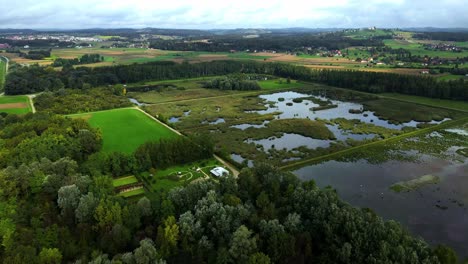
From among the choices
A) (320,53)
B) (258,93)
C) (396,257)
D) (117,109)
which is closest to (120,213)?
(396,257)

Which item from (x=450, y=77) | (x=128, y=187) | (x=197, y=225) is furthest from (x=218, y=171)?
(x=450, y=77)

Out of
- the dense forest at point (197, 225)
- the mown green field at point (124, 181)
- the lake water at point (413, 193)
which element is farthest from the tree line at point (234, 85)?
the dense forest at point (197, 225)

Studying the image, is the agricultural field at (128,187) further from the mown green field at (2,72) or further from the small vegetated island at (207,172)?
the mown green field at (2,72)

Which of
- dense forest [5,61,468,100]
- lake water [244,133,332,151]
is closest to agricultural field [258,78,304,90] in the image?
dense forest [5,61,468,100]

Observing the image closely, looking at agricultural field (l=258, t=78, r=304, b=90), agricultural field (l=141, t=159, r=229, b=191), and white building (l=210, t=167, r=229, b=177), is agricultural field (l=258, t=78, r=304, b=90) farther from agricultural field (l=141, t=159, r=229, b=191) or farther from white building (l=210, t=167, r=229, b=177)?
white building (l=210, t=167, r=229, b=177)

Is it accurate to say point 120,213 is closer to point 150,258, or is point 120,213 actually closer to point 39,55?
point 150,258
